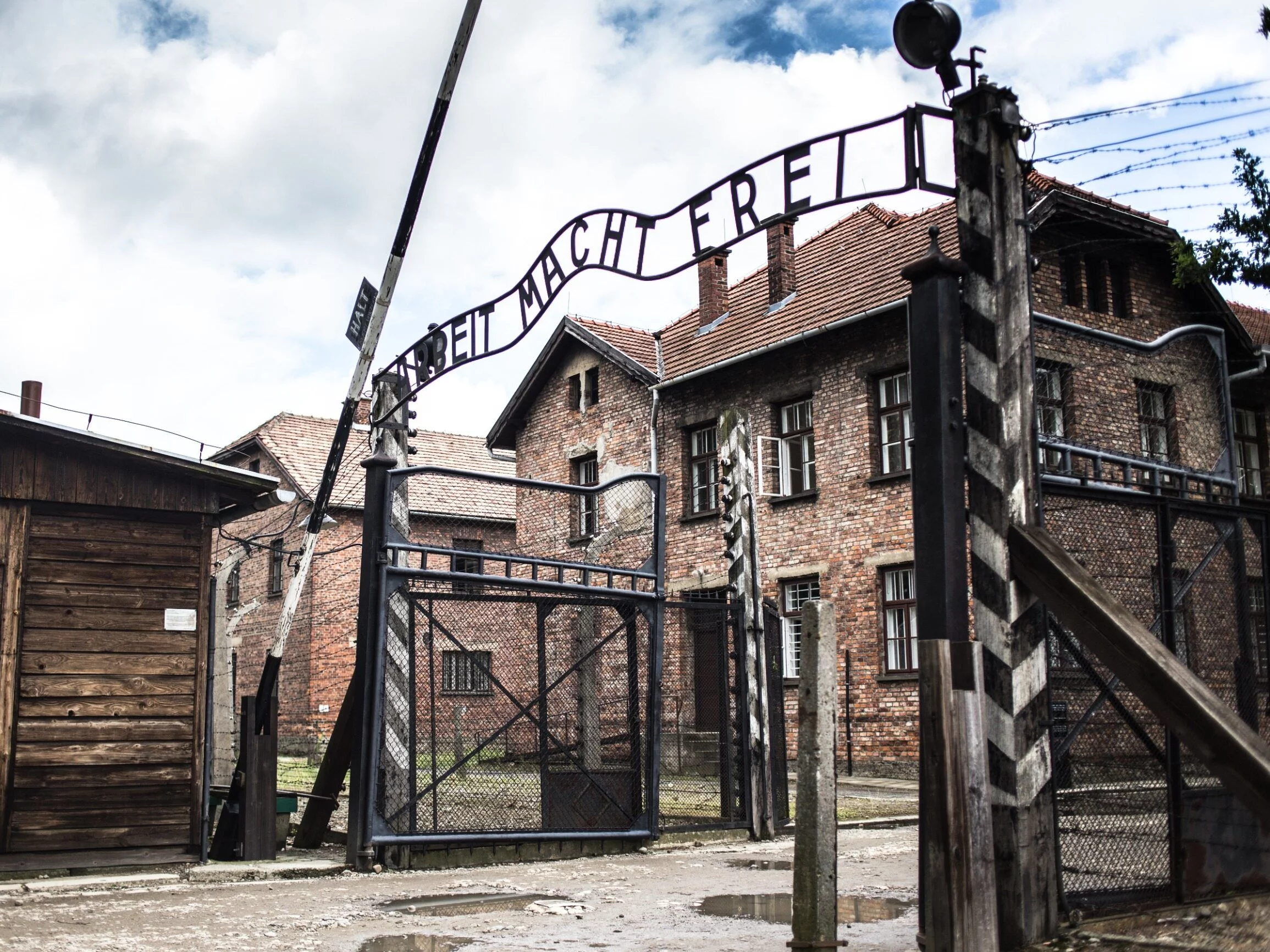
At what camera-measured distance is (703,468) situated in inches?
974

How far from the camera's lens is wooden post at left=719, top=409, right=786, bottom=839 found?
11586 mm

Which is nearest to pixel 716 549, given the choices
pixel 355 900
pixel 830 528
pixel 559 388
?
pixel 830 528

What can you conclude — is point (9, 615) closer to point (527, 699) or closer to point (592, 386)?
point (527, 699)

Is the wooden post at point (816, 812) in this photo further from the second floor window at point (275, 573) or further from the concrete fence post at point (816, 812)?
the second floor window at point (275, 573)

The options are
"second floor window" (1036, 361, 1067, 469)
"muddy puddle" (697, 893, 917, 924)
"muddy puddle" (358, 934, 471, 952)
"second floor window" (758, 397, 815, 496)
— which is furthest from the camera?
"second floor window" (758, 397, 815, 496)

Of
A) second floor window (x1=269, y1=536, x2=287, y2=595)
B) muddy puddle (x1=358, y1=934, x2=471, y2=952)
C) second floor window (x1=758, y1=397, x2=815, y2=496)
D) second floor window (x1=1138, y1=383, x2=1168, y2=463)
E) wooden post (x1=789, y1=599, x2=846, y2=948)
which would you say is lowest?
muddy puddle (x1=358, y1=934, x2=471, y2=952)

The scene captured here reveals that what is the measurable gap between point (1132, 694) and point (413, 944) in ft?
12.6

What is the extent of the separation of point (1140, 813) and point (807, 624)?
2.48 m

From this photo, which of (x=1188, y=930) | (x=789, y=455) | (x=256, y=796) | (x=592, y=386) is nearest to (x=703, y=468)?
(x=789, y=455)

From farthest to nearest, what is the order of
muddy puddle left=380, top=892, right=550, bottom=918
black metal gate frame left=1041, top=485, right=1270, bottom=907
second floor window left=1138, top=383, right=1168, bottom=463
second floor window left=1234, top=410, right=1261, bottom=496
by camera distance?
second floor window left=1234, top=410, right=1261, bottom=496
second floor window left=1138, top=383, right=1168, bottom=463
muddy puddle left=380, top=892, right=550, bottom=918
black metal gate frame left=1041, top=485, right=1270, bottom=907

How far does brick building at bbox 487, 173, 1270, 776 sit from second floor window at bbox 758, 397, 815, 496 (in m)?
0.03

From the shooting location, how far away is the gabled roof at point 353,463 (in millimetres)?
33125

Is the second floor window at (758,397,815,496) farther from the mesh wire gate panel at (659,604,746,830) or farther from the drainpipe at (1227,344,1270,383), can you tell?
the drainpipe at (1227,344,1270,383)

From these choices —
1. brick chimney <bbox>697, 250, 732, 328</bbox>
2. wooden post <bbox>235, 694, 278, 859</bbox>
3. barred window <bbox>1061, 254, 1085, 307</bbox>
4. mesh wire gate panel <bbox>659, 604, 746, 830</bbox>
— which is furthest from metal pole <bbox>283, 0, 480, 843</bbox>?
brick chimney <bbox>697, 250, 732, 328</bbox>
